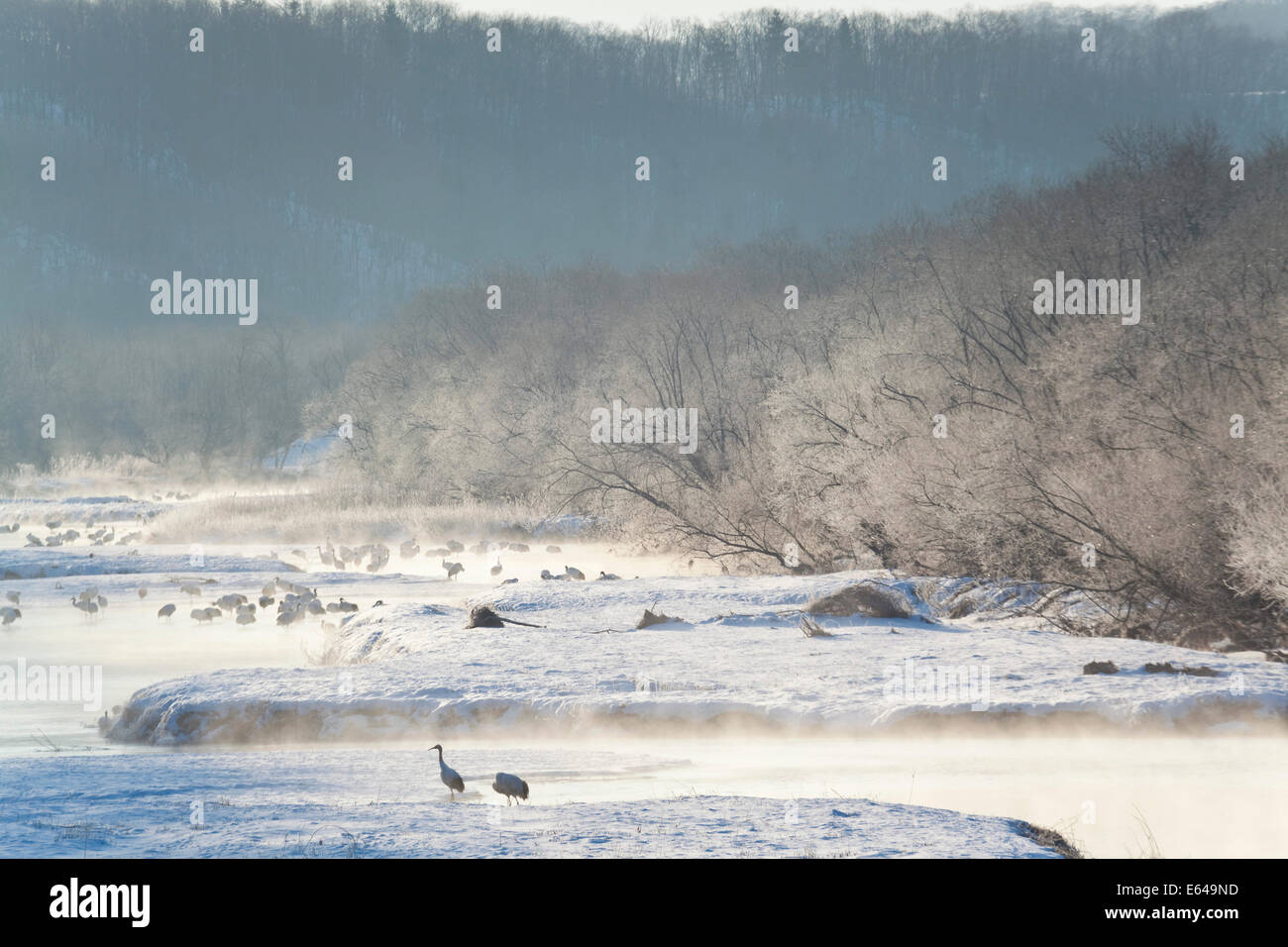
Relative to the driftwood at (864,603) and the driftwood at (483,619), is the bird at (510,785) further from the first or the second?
the driftwood at (864,603)

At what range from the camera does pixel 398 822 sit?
35.9 ft

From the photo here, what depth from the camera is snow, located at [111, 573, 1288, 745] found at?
17.0 metres

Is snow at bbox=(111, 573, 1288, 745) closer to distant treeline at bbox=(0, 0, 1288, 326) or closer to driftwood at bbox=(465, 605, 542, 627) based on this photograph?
driftwood at bbox=(465, 605, 542, 627)

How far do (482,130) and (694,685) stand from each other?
15484cm

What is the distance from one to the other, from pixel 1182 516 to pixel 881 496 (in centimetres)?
654

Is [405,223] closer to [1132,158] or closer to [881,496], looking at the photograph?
[1132,158]

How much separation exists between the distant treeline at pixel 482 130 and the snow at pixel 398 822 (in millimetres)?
98797

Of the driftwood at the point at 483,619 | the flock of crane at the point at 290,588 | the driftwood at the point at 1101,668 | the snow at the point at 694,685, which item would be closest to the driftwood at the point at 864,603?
the snow at the point at 694,685

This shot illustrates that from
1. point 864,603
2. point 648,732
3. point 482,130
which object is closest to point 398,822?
point 648,732

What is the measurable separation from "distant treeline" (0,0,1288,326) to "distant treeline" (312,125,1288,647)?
57079mm

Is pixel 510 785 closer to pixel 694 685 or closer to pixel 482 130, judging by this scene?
pixel 694 685

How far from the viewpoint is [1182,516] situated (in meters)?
23.4
